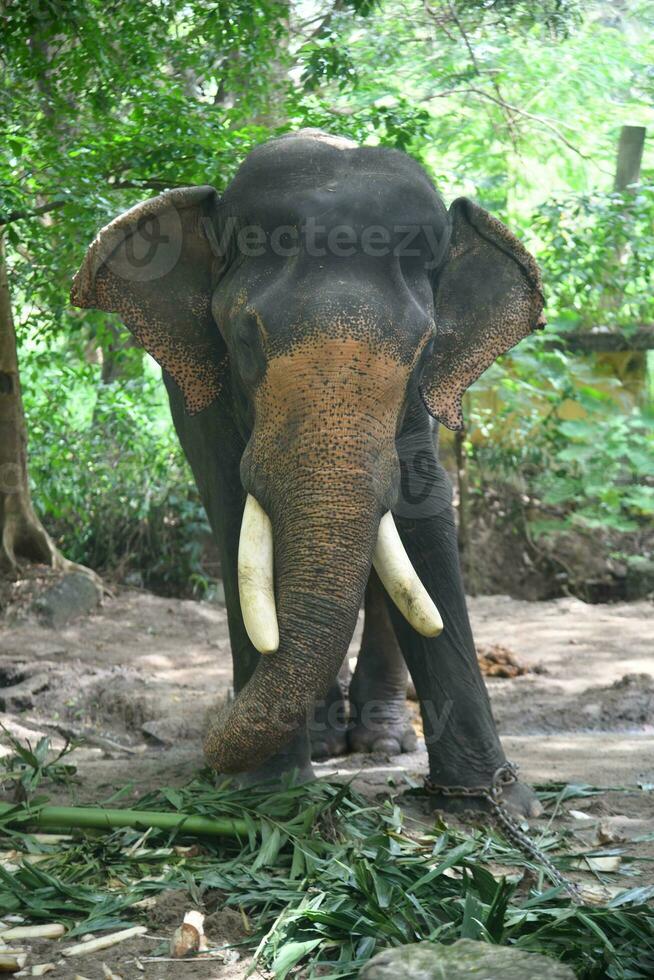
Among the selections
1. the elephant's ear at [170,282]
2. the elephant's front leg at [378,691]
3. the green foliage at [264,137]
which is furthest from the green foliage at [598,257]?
the elephant's ear at [170,282]

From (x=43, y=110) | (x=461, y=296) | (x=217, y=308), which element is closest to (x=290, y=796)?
(x=217, y=308)

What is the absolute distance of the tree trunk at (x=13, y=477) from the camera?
768cm

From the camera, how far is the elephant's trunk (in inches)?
130

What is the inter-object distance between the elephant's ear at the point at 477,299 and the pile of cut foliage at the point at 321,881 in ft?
4.99

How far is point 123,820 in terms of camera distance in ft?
12.1

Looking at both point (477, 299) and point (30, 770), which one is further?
point (477, 299)

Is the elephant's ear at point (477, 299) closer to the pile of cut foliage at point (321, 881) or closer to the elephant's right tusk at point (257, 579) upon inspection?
the elephant's right tusk at point (257, 579)

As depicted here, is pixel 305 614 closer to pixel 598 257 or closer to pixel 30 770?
pixel 30 770

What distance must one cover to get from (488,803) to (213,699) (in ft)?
7.79

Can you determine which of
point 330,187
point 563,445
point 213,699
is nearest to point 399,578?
point 330,187

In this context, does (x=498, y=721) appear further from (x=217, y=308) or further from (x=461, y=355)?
(x=217, y=308)

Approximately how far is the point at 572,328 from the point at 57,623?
17.1ft

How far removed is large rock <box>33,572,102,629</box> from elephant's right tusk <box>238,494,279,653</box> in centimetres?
453

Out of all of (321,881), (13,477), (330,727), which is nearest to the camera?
(321,881)
